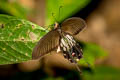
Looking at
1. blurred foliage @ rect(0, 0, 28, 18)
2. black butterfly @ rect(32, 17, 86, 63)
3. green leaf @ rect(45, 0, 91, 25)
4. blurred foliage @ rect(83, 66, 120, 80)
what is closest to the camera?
black butterfly @ rect(32, 17, 86, 63)

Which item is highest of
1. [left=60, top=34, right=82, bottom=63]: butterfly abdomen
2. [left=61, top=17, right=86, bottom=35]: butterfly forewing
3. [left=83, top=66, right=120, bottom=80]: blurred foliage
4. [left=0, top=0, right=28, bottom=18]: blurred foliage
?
[left=0, top=0, right=28, bottom=18]: blurred foliage

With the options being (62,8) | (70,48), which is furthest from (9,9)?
(70,48)

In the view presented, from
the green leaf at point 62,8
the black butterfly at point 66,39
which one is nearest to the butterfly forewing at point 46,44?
the black butterfly at point 66,39

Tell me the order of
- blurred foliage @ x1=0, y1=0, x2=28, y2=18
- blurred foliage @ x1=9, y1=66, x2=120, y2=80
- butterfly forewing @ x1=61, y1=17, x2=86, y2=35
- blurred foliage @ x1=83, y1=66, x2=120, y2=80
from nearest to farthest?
butterfly forewing @ x1=61, y1=17, x2=86, y2=35 → blurred foliage @ x1=0, y1=0, x2=28, y2=18 → blurred foliage @ x1=9, y1=66, x2=120, y2=80 → blurred foliage @ x1=83, y1=66, x2=120, y2=80

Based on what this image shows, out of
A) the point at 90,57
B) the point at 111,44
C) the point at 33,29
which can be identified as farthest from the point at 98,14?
the point at 33,29

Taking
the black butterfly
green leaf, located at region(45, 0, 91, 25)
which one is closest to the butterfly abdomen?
the black butterfly

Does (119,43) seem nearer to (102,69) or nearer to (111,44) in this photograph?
(111,44)

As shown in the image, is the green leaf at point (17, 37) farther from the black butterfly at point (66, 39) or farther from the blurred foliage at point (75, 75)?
the blurred foliage at point (75, 75)

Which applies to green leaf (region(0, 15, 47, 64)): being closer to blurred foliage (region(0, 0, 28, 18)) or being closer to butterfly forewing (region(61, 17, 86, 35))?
butterfly forewing (region(61, 17, 86, 35))
